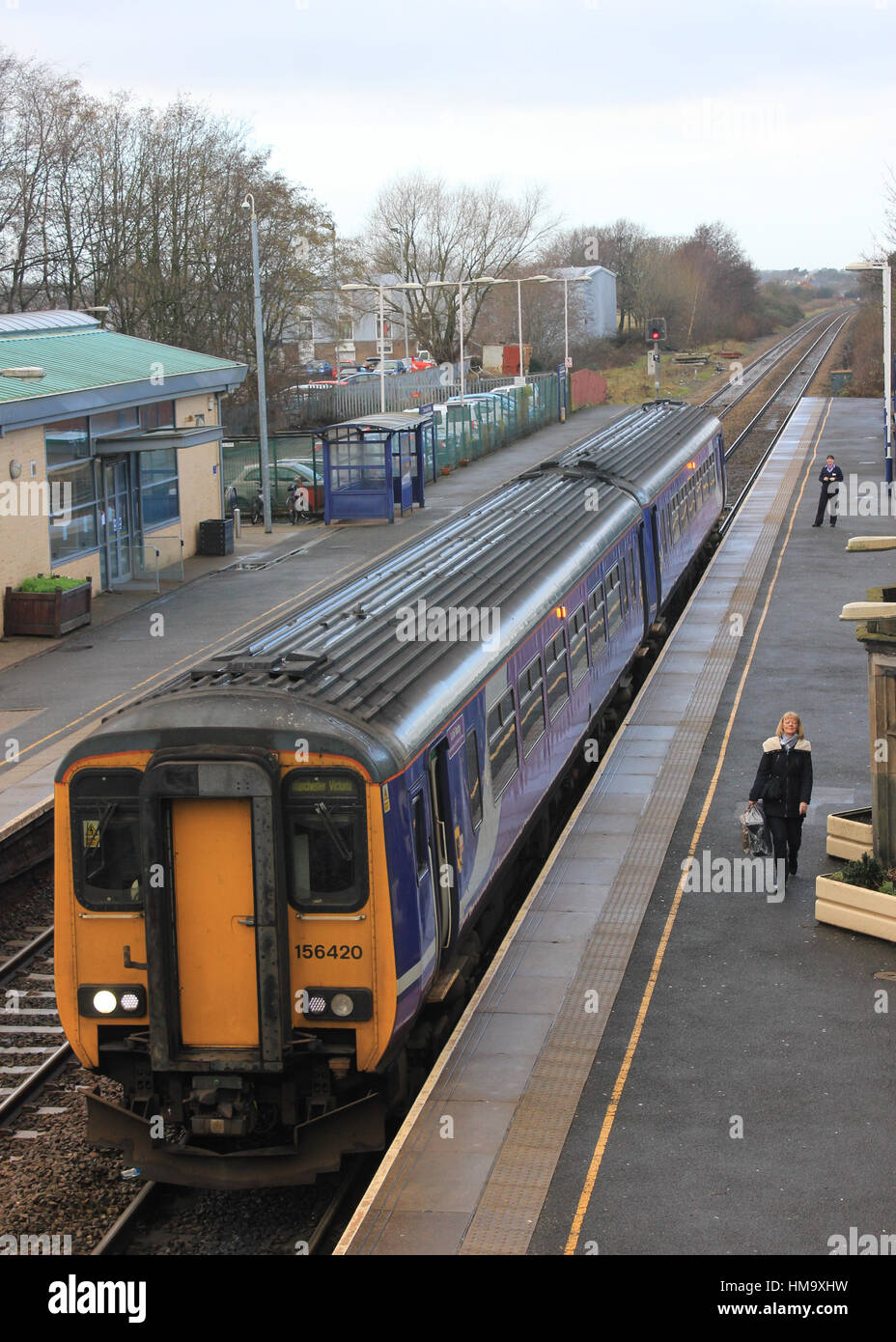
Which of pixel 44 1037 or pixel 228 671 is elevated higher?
pixel 228 671

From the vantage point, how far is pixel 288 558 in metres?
32.6

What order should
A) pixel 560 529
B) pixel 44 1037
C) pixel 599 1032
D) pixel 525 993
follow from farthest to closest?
pixel 560 529 → pixel 44 1037 → pixel 525 993 → pixel 599 1032

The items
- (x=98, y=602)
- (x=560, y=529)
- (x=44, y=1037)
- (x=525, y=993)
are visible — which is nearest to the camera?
(x=525, y=993)

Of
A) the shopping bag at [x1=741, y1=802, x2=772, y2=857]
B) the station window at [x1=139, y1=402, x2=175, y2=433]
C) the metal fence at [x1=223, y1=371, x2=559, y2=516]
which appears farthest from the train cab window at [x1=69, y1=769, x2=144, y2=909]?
the metal fence at [x1=223, y1=371, x2=559, y2=516]

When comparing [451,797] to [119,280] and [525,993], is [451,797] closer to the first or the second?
[525,993]

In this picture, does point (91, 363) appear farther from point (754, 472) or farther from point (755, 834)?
point (755, 834)

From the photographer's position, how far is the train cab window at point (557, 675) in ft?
45.5

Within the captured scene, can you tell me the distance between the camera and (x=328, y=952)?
8.52 meters

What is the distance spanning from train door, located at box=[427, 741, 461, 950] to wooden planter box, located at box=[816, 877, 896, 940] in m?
3.44

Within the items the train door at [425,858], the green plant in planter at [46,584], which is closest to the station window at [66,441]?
the green plant in planter at [46,584]

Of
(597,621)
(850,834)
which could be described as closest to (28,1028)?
(850,834)

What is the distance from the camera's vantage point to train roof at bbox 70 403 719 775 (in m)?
9.09
